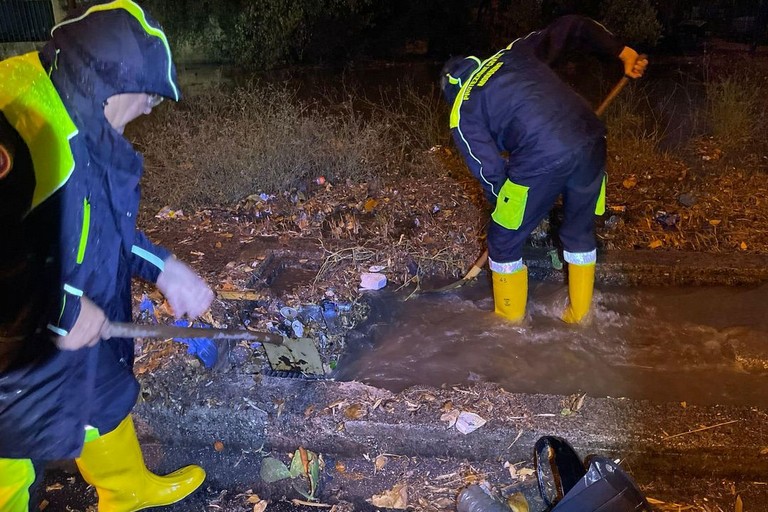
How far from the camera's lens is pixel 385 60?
47.5 feet

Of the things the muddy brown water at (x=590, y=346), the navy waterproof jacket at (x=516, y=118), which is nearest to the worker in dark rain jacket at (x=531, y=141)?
the navy waterproof jacket at (x=516, y=118)

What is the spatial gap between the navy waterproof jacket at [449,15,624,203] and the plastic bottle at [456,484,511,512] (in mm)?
1597

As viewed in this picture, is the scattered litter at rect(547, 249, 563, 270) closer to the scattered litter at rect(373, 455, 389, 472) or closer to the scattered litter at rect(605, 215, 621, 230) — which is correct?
the scattered litter at rect(605, 215, 621, 230)

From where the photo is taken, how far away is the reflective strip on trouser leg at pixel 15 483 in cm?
184

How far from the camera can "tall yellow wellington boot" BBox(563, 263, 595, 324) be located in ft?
11.5

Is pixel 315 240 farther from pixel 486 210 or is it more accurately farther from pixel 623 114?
pixel 623 114

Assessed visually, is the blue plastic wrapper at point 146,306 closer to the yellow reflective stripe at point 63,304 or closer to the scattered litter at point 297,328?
the scattered litter at point 297,328

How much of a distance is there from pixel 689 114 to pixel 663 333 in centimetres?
509

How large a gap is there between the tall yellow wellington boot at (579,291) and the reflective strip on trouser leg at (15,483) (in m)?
2.85

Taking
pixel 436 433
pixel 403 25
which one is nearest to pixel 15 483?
pixel 436 433

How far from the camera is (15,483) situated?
1.87 metres

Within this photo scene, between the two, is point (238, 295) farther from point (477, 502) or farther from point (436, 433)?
point (477, 502)

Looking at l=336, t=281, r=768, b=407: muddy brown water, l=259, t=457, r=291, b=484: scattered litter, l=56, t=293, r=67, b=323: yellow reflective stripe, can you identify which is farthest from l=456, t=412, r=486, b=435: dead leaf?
l=56, t=293, r=67, b=323: yellow reflective stripe

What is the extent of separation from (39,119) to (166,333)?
90cm
